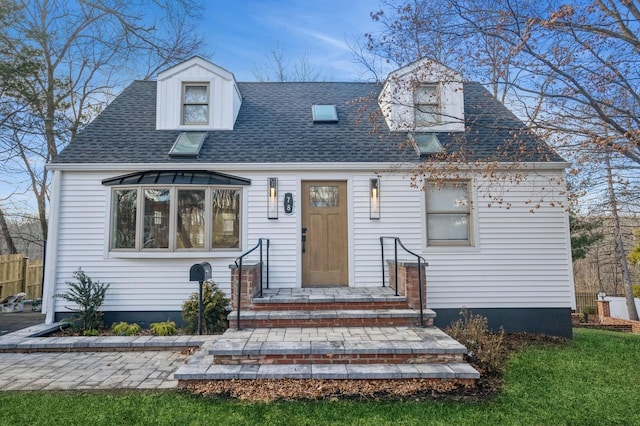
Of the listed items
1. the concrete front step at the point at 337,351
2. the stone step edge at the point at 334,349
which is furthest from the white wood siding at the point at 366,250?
the stone step edge at the point at 334,349

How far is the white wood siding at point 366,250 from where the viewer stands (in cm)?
698

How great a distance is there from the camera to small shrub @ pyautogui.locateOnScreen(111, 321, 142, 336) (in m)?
6.29

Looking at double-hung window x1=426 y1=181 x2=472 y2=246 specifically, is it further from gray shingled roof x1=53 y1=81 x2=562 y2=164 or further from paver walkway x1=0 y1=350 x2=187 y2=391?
paver walkway x1=0 y1=350 x2=187 y2=391

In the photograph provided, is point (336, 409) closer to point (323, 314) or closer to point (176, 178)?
point (323, 314)

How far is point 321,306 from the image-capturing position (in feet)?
19.2

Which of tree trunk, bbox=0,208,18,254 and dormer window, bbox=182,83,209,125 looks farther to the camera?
tree trunk, bbox=0,208,18,254

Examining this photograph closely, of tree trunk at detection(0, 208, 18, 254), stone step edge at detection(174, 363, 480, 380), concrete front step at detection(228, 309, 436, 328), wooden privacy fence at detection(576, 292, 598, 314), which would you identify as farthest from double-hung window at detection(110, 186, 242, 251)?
wooden privacy fence at detection(576, 292, 598, 314)

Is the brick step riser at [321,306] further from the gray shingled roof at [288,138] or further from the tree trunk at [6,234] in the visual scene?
the tree trunk at [6,234]

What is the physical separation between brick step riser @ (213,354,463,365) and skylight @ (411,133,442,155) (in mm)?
4277

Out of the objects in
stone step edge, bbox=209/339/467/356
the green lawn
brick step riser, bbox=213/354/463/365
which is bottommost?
the green lawn

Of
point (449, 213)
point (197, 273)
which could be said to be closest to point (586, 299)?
point (449, 213)

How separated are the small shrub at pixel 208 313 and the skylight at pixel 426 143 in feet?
16.1

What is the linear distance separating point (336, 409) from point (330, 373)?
541 mm

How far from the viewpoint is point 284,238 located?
23.4 feet
